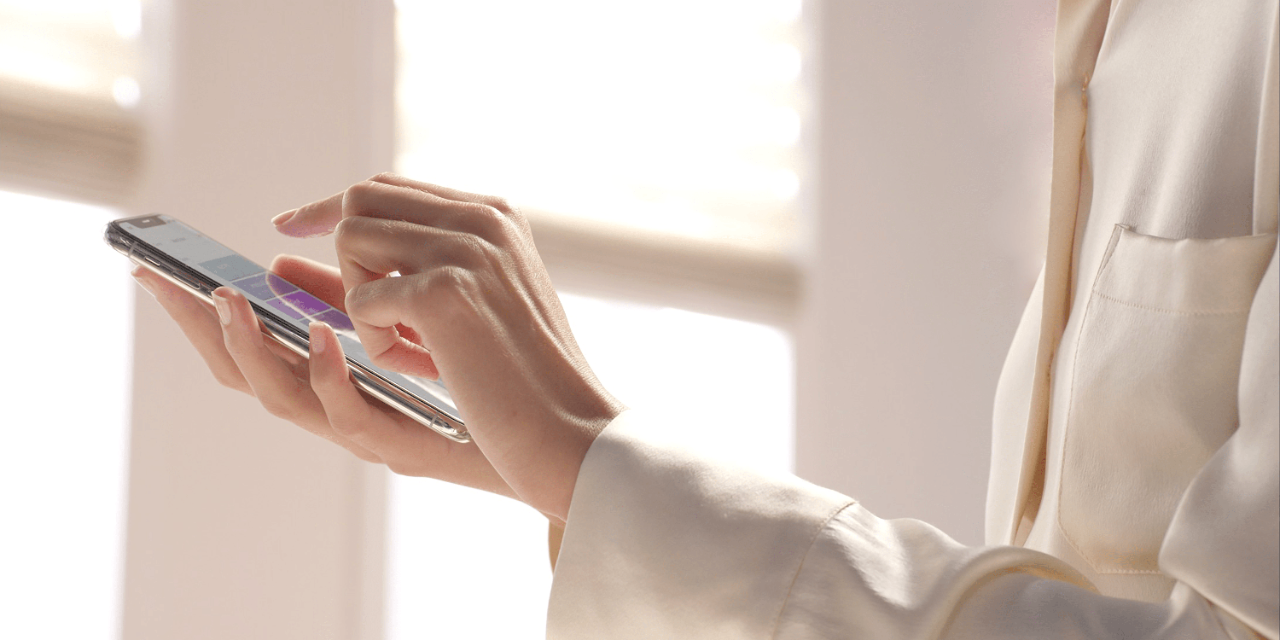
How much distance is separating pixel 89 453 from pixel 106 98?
1.39 ft

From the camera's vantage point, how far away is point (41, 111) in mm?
1034

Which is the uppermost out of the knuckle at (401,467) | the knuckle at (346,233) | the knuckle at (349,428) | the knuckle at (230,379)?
the knuckle at (346,233)

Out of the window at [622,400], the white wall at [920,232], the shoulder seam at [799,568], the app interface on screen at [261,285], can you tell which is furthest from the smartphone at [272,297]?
the white wall at [920,232]

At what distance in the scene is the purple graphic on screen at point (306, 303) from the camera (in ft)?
2.11

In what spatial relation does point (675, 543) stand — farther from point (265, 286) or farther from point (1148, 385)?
point (265, 286)

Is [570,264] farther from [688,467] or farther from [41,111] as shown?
[688,467]

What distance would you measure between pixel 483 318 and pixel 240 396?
2.64 ft

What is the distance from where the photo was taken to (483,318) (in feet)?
1.50

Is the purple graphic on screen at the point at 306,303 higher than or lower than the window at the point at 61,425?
higher

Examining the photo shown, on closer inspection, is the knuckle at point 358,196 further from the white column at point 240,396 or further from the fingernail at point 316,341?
the white column at point 240,396

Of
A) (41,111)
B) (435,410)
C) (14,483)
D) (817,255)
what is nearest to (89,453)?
(14,483)

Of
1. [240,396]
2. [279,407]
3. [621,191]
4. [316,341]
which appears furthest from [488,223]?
[621,191]

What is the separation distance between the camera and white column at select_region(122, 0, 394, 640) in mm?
1091

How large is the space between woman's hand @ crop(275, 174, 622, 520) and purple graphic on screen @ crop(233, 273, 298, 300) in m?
0.17
